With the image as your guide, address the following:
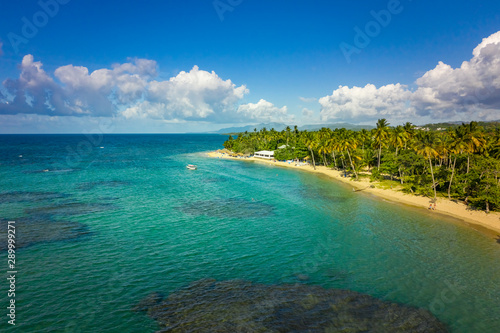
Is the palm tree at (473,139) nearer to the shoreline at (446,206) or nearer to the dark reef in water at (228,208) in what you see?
the shoreline at (446,206)

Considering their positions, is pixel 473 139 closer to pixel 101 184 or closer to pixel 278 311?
pixel 278 311

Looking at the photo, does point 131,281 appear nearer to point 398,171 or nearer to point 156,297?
point 156,297

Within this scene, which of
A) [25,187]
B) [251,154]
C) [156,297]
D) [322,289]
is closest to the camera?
[156,297]

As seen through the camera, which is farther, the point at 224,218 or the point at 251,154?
the point at 251,154

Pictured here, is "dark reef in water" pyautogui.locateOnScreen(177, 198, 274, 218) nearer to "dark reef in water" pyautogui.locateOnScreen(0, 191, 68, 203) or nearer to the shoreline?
the shoreline

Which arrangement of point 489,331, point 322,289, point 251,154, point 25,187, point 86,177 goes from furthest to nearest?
1. point 251,154
2. point 86,177
3. point 25,187
4. point 322,289
5. point 489,331

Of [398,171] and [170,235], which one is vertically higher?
[398,171]

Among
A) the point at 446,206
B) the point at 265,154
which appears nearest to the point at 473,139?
the point at 446,206

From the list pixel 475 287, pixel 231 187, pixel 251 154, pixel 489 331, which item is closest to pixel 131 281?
pixel 489 331
